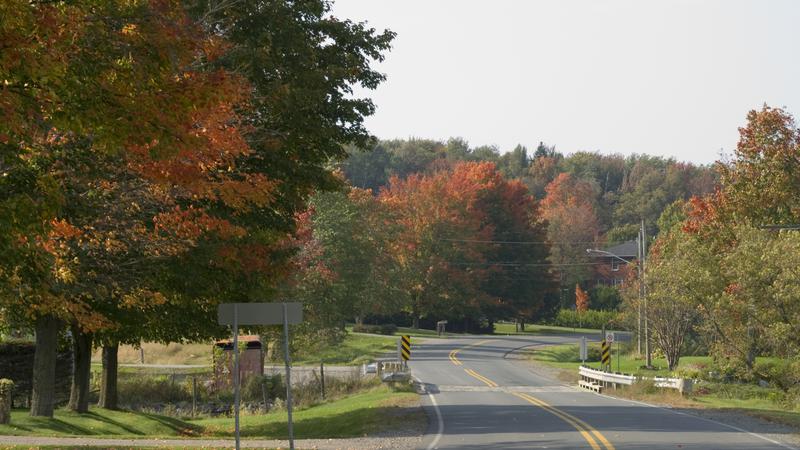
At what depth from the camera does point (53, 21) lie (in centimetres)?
1169

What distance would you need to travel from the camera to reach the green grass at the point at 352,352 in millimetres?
63291

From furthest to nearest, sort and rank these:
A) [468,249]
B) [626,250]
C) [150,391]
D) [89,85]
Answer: [626,250] → [468,249] → [150,391] → [89,85]

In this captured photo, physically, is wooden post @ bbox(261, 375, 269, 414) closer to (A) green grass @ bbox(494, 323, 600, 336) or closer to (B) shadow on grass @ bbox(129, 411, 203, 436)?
(B) shadow on grass @ bbox(129, 411, 203, 436)

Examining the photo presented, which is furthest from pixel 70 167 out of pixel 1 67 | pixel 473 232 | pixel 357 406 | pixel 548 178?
pixel 548 178

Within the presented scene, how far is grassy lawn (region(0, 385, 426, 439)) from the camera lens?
26359 mm

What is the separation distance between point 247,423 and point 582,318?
81571mm

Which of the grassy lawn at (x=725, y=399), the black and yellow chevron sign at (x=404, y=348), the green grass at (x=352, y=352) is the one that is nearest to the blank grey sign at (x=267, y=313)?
the grassy lawn at (x=725, y=399)

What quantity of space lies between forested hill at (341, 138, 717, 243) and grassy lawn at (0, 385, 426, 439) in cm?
9878

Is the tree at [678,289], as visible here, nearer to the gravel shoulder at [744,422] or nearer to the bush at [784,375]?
the bush at [784,375]

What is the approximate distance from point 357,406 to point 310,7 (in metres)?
13.3

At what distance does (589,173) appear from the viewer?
539ft

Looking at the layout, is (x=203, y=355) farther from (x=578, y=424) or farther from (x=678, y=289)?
(x=578, y=424)

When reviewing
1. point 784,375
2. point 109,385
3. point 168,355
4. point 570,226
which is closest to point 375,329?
point 168,355

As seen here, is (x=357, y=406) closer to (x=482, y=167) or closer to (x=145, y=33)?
(x=145, y=33)
